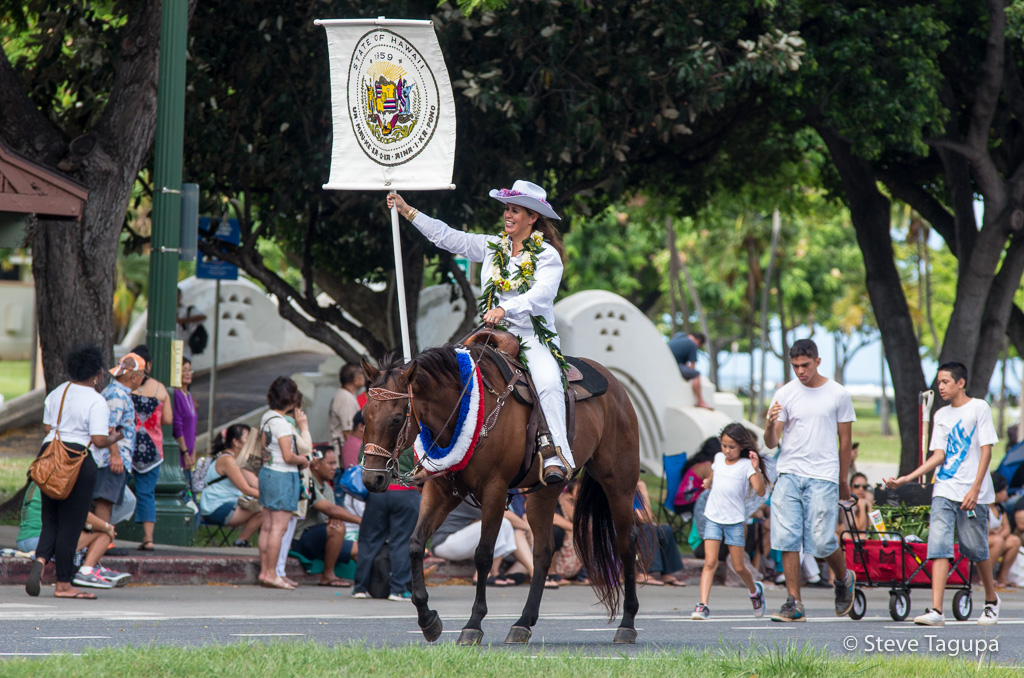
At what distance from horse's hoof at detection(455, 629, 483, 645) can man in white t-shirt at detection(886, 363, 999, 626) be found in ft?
14.6

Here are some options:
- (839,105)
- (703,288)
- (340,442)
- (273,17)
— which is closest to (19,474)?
(340,442)

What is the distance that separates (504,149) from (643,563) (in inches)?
303

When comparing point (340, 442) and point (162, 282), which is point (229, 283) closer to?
point (340, 442)

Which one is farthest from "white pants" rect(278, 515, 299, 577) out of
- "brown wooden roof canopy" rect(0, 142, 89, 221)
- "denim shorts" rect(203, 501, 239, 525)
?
"brown wooden roof canopy" rect(0, 142, 89, 221)

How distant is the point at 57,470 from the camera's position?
10.1m

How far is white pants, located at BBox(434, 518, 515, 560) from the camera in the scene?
13.0 m

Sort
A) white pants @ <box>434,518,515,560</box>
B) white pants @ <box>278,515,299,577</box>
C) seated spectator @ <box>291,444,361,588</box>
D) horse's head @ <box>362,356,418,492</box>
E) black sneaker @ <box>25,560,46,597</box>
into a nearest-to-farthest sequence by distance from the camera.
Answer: horse's head @ <box>362,356,418,492</box>, black sneaker @ <box>25,560,46,597</box>, white pants @ <box>278,515,299,577</box>, seated spectator @ <box>291,444,361,588</box>, white pants @ <box>434,518,515,560</box>

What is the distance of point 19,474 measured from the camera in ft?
63.7

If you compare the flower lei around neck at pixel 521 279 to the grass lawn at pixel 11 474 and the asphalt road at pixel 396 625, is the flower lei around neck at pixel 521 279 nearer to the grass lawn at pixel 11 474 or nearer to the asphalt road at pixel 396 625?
the asphalt road at pixel 396 625

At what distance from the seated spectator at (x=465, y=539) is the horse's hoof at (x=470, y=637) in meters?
5.12

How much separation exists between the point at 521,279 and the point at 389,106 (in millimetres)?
2277

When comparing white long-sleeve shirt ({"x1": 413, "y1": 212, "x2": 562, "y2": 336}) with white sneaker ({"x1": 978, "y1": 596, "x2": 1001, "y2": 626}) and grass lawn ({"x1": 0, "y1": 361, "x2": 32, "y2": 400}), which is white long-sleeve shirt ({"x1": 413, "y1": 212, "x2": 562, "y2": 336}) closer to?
white sneaker ({"x1": 978, "y1": 596, "x2": 1001, "y2": 626})

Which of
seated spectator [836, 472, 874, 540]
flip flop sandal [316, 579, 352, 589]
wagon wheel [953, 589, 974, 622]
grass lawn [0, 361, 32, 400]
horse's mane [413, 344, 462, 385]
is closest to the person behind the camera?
horse's mane [413, 344, 462, 385]

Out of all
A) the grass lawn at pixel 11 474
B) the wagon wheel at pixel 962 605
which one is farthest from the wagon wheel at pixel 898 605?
the grass lawn at pixel 11 474
